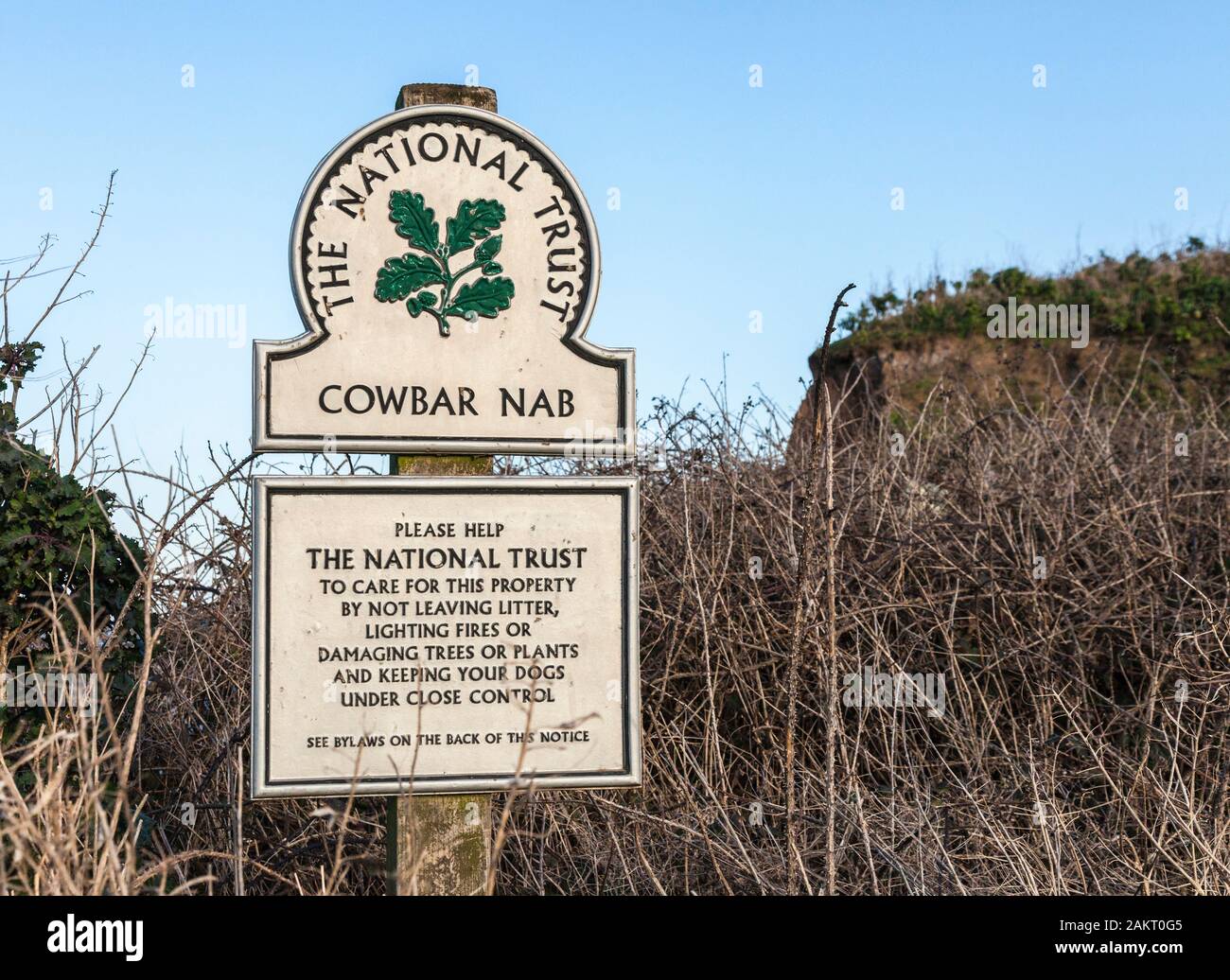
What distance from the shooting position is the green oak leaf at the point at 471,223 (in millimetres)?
3695

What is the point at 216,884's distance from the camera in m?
4.53

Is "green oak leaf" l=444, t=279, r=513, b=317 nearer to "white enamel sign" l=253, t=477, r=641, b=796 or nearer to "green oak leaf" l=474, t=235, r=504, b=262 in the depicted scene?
"green oak leaf" l=474, t=235, r=504, b=262

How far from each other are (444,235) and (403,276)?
18cm

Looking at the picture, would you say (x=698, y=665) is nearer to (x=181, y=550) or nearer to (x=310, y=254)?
(x=181, y=550)

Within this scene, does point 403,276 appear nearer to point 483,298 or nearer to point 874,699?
point 483,298

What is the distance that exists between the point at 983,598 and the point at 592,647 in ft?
9.23

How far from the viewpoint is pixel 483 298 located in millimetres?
3711

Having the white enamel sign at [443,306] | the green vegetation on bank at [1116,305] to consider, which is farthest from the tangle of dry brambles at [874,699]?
the green vegetation on bank at [1116,305]

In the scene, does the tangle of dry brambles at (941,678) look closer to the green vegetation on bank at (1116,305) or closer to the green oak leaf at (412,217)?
the green oak leaf at (412,217)

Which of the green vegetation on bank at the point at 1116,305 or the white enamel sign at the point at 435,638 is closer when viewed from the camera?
the white enamel sign at the point at 435,638

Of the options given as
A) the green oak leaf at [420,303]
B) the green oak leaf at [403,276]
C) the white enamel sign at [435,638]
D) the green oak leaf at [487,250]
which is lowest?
the white enamel sign at [435,638]

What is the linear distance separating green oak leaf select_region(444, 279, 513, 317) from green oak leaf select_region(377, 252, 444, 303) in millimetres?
97

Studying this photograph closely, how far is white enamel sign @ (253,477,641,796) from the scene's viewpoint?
351 centimetres

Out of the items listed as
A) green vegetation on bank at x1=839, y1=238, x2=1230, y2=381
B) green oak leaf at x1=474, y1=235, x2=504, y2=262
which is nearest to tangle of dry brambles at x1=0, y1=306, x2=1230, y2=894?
green oak leaf at x1=474, y1=235, x2=504, y2=262
